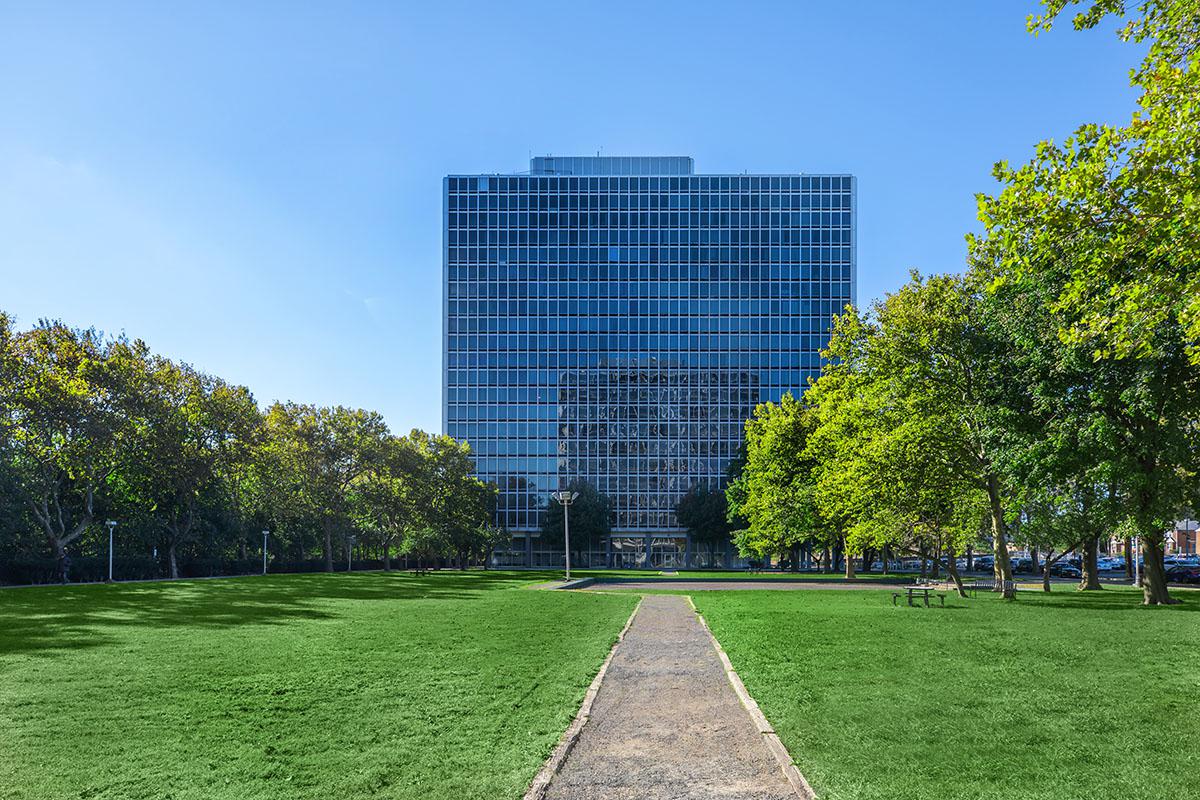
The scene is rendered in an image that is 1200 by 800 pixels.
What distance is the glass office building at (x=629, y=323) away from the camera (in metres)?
125

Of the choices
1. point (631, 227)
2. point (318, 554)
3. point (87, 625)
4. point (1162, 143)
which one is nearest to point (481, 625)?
point (87, 625)

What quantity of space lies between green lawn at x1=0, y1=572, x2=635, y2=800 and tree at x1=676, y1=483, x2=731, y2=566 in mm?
77433

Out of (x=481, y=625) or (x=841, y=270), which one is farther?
(x=841, y=270)

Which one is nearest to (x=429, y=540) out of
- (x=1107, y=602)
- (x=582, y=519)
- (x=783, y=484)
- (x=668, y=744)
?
(x=582, y=519)

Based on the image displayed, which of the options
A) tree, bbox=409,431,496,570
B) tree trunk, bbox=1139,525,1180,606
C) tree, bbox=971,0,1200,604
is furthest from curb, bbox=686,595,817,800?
tree, bbox=409,431,496,570

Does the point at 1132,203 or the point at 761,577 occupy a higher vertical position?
the point at 1132,203

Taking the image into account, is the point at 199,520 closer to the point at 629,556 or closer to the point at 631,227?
the point at 629,556

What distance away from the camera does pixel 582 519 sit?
108 meters

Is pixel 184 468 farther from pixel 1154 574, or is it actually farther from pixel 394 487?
pixel 1154 574

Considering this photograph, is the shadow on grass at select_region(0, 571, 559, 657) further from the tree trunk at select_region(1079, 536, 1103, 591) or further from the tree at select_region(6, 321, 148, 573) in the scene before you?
the tree trunk at select_region(1079, 536, 1103, 591)

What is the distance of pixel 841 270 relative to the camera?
12719cm

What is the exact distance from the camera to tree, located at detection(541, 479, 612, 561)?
109 m

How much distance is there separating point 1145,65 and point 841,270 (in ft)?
388

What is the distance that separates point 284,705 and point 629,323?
11613 cm
